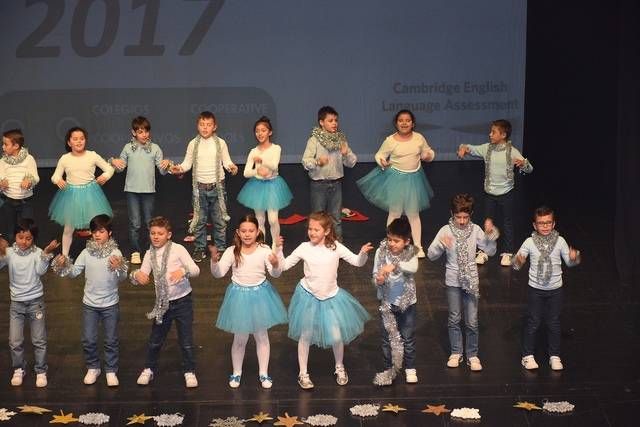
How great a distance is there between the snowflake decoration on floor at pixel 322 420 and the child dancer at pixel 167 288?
0.78m

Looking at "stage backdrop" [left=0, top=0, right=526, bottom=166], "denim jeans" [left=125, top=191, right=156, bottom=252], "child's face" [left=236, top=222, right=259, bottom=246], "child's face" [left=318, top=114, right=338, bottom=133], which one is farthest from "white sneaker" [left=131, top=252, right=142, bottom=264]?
"stage backdrop" [left=0, top=0, right=526, bottom=166]

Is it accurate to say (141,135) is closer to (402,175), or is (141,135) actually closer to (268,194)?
(268,194)

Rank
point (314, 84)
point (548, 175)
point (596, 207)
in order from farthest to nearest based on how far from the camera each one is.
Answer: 1. point (314, 84)
2. point (548, 175)
3. point (596, 207)

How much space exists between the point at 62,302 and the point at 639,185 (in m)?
4.19

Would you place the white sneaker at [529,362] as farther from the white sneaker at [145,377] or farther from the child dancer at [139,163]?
the child dancer at [139,163]

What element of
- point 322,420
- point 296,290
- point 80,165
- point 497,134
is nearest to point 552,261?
point 296,290

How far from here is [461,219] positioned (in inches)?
268

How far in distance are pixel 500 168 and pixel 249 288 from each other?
279cm

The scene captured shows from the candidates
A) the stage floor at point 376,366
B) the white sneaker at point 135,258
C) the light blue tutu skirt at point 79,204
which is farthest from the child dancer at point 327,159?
the light blue tutu skirt at point 79,204

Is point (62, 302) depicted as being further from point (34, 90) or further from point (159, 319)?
point (34, 90)

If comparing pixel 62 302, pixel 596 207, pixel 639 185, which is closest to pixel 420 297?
pixel 639 185

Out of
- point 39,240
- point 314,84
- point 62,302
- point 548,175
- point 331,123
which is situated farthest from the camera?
point 314,84

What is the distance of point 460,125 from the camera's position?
1282 centimetres

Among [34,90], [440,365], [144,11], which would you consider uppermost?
[144,11]
